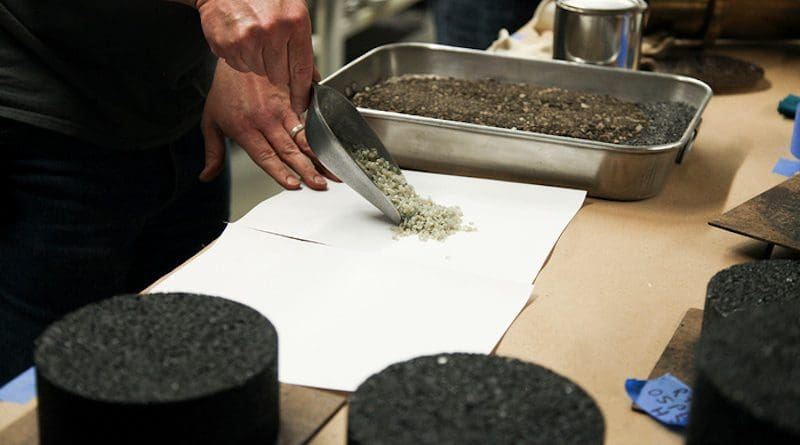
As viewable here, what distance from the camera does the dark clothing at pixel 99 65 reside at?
1.39 metres

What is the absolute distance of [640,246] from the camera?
4.33 feet

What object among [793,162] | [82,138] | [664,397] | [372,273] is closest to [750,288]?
[664,397]

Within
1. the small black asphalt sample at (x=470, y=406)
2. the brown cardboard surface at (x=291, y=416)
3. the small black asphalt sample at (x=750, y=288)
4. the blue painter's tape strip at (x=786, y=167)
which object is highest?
the small black asphalt sample at (x=470, y=406)

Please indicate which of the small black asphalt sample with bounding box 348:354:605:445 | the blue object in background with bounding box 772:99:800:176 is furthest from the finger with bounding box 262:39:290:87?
the blue object in background with bounding box 772:99:800:176

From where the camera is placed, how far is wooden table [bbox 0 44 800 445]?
0.98 m

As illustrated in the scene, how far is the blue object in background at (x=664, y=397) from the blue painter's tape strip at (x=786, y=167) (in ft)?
2.37

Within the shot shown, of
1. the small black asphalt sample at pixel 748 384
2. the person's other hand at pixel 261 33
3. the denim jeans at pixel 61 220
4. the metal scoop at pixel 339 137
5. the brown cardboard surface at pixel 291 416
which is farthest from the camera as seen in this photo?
the denim jeans at pixel 61 220

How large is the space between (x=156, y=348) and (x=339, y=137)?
65 centimetres

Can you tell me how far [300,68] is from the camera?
130 cm

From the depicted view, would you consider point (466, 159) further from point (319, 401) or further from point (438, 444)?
point (438, 444)

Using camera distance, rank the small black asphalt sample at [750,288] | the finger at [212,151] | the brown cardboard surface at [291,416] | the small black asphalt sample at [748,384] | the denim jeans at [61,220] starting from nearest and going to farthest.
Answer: the small black asphalt sample at [748,384] → the brown cardboard surface at [291,416] → the small black asphalt sample at [750,288] → the denim jeans at [61,220] → the finger at [212,151]

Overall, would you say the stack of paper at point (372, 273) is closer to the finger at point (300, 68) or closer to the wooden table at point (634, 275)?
the wooden table at point (634, 275)

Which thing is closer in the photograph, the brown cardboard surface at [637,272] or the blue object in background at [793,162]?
the brown cardboard surface at [637,272]

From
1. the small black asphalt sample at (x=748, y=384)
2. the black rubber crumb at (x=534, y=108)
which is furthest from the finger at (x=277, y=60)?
the small black asphalt sample at (x=748, y=384)
